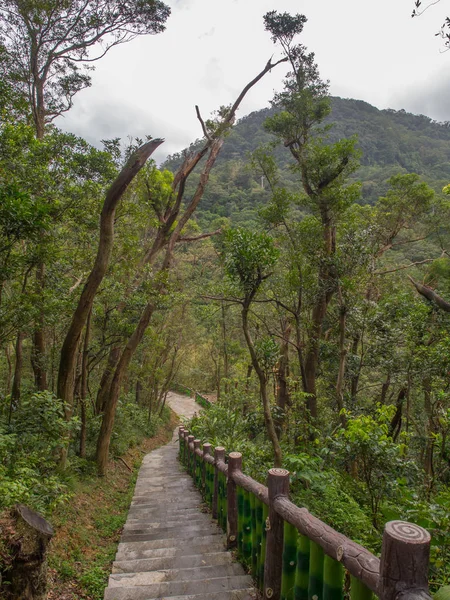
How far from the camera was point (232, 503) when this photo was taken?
3.67 m

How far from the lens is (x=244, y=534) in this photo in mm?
3193

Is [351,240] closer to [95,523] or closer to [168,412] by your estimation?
[95,523]

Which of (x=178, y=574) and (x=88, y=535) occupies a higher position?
(x=178, y=574)

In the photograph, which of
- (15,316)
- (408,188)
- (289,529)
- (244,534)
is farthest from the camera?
(408,188)

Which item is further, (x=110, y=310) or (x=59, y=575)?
(x=110, y=310)

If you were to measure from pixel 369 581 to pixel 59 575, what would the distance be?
10.8 ft

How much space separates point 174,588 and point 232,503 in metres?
1.02

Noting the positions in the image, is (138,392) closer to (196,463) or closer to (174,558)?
(196,463)

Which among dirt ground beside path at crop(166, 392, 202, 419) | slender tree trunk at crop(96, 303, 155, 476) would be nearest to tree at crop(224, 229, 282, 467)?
slender tree trunk at crop(96, 303, 155, 476)

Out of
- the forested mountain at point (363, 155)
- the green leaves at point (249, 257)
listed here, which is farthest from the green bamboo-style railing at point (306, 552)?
the forested mountain at point (363, 155)

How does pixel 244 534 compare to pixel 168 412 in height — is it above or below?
above

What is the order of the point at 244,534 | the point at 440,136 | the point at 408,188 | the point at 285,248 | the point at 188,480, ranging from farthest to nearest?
1. the point at 440,136
2. the point at 408,188
3. the point at 285,248
4. the point at 188,480
5. the point at 244,534

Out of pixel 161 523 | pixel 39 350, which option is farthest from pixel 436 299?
pixel 39 350

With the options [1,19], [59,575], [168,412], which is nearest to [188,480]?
[59,575]
